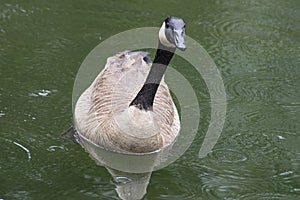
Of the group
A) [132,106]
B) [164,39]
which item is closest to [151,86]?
[132,106]

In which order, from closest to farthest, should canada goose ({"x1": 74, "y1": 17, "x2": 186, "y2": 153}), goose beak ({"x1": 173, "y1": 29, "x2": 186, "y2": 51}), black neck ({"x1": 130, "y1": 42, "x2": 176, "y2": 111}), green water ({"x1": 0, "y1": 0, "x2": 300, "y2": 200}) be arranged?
goose beak ({"x1": 173, "y1": 29, "x2": 186, "y2": 51})
green water ({"x1": 0, "y1": 0, "x2": 300, "y2": 200})
black neck ({"x1": 130, "y1": 42, "x2": 176, "y2": 111})
canada goose ({"x1": 74, "y1": 17, "x2": 186, "y2": 153})

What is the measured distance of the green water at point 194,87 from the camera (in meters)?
6.69

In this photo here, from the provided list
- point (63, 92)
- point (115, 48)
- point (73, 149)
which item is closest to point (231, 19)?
point (115, 48)

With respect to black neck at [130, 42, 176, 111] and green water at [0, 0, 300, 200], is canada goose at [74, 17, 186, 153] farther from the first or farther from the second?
green water at [0, 0, 300, 200]

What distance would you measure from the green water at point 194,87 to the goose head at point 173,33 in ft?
4.37

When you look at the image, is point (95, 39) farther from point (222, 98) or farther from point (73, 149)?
point (73, 149)

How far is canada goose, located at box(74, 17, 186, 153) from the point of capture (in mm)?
7203

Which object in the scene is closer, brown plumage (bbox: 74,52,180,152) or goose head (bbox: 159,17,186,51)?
goose head (bbox: 159,17,186,51)

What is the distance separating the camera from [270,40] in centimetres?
1030

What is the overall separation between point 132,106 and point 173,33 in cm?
113

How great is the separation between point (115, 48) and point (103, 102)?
2155 mm

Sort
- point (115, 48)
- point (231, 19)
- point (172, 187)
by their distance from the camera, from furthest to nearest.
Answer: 1. point (231, 19)
2. point (115, 48)
3. point (172, 187)

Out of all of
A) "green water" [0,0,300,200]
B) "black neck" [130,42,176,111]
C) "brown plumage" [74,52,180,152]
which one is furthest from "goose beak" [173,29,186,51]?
"green water" [0,0,300,200]

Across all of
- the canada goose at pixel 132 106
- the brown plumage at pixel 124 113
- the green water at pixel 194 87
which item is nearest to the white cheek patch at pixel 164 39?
the canada goose at pixel 132 106
